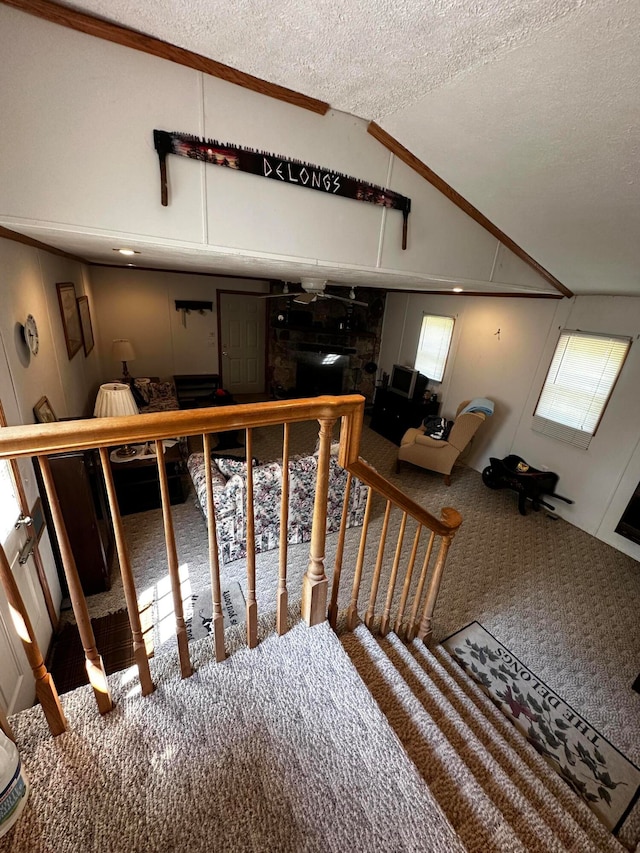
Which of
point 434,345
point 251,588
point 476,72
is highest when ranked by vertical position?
point 476,72

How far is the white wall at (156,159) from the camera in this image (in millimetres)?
1432

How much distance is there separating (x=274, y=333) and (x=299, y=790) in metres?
6.33

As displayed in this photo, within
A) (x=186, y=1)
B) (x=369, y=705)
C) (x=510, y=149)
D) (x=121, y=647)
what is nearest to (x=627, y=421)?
(x=510, y=149)

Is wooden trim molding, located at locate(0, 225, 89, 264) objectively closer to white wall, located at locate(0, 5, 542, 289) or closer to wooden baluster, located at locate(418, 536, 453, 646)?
white wall, located at locate(0, 5, 542, 289)

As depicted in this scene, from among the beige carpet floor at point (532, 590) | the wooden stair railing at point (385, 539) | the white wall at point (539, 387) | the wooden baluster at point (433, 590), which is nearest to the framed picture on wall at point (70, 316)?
the beige carpet floor at point (532, 590)

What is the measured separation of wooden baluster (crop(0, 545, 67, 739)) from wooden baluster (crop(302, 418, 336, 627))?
0.73 meters

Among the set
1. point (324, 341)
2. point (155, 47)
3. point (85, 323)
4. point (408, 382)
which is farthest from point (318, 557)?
point (324, 341)

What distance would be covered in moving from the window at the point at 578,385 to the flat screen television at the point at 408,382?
5.76ft

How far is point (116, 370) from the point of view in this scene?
5609 mm

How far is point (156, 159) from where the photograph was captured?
5.51ft

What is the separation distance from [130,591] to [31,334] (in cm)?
209

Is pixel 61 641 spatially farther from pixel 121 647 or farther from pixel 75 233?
pixel 75 233

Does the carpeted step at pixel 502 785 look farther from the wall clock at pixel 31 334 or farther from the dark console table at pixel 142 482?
the wall clock at pixel 31 334

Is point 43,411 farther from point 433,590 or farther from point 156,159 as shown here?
point 433,590
